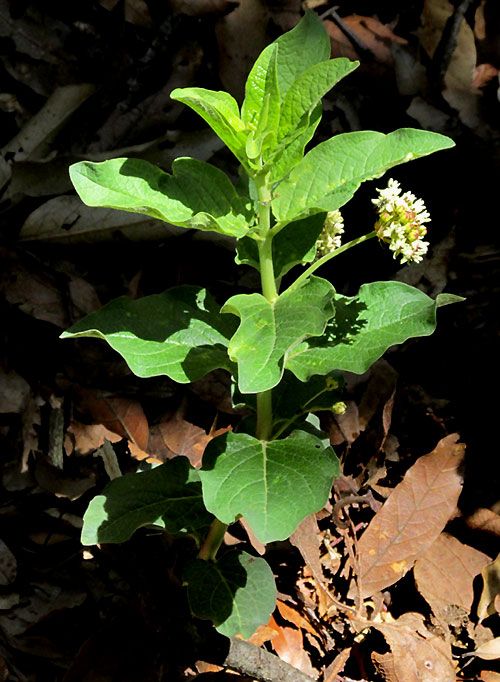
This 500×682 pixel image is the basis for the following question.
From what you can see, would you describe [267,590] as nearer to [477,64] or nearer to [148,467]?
[148,467]

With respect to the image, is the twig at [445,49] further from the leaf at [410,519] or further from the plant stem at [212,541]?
the plant stem at [212,541]

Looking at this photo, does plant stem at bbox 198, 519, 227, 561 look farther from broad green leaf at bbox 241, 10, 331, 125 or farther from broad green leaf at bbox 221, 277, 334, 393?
broad green leaf at bbox 241, 10, 331, 125

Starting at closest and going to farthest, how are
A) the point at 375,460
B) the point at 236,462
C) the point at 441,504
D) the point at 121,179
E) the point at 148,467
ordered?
the point at 121,179
the point at 236,462
the point at 148,467
the point at 441,504
the point at 375,460

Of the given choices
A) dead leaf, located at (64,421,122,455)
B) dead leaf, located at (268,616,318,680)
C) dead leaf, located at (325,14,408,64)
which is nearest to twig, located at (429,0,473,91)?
dead leaf, located at (325,14,408,64)

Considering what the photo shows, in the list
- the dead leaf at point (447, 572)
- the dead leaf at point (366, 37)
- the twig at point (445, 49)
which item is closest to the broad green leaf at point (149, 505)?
the dead leaf at point (447, 572)

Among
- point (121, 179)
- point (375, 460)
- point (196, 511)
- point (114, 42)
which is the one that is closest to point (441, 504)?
point (375, 460)

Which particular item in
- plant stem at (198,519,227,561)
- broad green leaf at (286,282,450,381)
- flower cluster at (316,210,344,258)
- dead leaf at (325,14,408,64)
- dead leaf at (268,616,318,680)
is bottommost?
dead leaf at (268,616,318,680)

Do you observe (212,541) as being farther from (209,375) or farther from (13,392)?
(13,392)
